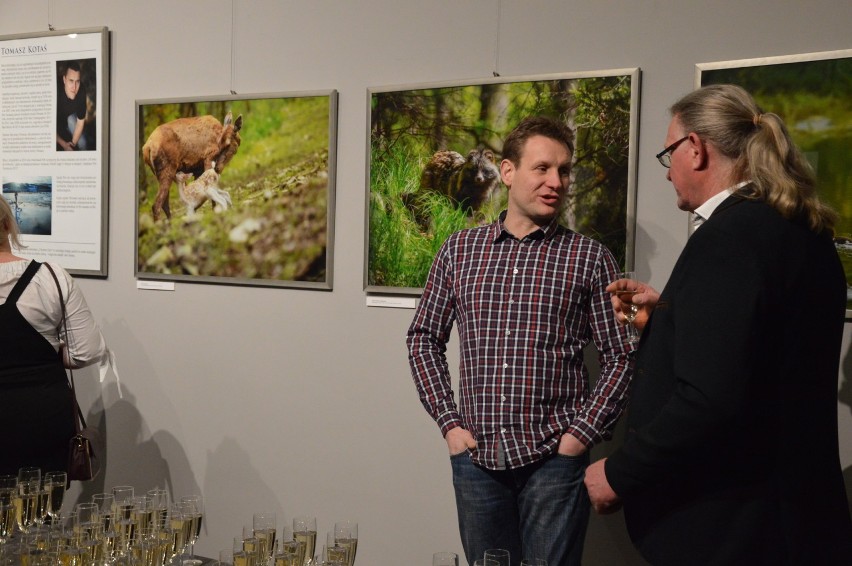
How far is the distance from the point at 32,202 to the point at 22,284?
4.67 feet

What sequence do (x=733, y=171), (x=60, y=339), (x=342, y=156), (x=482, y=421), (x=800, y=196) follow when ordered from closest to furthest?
1. (x=800, y=196)
2. (x=733, y=171)
3. (x=482, y=421)
4. (x=60, y=339)
5. (x=342, y=156)

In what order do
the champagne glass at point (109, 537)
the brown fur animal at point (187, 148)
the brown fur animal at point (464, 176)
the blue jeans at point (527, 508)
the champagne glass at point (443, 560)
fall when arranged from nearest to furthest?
the champagne glass at point (443, 560), the champagne glass at point (109, 537), the blue jeans at point (527, 508), the brown fur animal at point (464, 176), the brown fur animal at point (187, 148)

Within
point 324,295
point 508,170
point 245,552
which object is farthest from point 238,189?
point 245,552

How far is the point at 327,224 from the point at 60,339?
1.19 m

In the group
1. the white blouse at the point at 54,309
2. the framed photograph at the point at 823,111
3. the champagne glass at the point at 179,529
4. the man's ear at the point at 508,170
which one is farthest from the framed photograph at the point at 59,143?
the framed photograph at the point at 823,111

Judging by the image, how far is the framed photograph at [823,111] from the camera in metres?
2.85

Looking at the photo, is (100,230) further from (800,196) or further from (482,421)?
(800,196)

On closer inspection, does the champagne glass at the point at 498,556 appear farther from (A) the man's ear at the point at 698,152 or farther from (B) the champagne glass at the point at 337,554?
(A) the man's ear at the point at 698,152

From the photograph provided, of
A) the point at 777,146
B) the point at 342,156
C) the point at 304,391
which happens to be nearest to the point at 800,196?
the point at 777,146

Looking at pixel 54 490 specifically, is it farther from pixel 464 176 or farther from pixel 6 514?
pixel 464 176

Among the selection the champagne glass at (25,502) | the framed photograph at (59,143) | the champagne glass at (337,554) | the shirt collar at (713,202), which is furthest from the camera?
the framed photograph at (59,143)

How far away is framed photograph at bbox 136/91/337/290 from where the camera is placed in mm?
3766

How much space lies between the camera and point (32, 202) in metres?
4.44

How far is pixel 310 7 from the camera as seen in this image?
3783 millimetres
